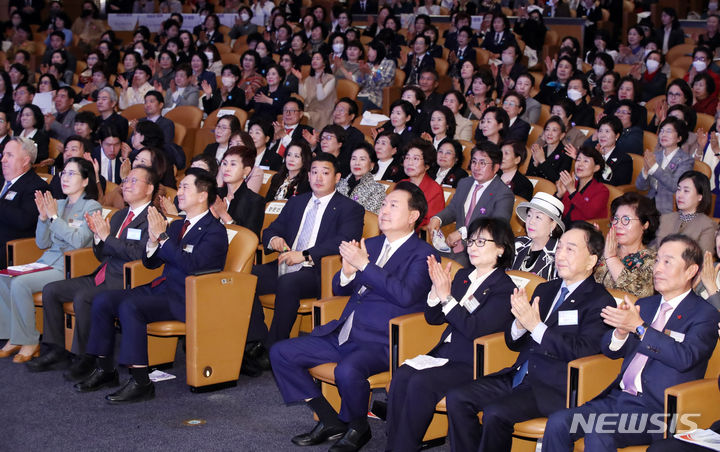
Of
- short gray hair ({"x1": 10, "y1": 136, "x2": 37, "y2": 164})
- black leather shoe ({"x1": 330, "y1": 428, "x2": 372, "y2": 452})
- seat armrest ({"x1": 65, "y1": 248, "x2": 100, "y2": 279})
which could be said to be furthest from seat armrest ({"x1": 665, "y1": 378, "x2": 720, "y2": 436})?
short gray hair ({"x1": 10, "y1": 136, "x2": 37, "y2": 164})

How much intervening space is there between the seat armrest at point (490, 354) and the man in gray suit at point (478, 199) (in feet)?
5.08

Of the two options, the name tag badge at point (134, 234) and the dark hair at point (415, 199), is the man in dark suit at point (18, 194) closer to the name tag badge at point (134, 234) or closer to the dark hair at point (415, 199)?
the name tag badge at point (134, 234)

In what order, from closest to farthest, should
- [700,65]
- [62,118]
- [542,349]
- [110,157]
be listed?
[542,349] < [110,157] < [700,65] < [62,118]

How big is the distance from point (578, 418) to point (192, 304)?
6.94 ft

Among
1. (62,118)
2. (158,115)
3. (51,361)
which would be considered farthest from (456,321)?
(62,118)

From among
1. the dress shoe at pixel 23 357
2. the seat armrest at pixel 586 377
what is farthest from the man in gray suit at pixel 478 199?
the dress shoe at pixel 23 357

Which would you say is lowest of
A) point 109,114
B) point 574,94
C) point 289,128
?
point 289,128

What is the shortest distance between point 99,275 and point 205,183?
0.87m

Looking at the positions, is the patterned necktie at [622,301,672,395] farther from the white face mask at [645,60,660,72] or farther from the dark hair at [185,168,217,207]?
the white face mask at [645,60,660,72]

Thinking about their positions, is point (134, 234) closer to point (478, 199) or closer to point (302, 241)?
point (302, 241)

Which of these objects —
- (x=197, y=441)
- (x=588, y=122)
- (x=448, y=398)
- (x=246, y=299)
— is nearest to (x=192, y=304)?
(x=246, y=299)

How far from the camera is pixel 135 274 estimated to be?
4977 mm

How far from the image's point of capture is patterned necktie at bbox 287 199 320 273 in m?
5.23

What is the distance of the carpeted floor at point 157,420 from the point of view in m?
3.98
